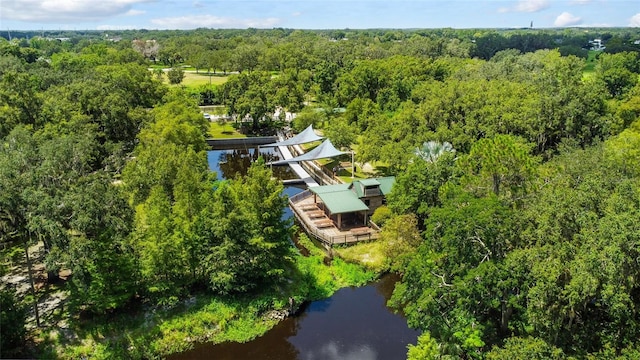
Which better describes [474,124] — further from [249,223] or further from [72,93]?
[72,93]

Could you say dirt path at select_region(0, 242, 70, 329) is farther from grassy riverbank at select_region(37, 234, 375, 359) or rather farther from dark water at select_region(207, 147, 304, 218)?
dark water at select_region(207, 147, 304, 218)

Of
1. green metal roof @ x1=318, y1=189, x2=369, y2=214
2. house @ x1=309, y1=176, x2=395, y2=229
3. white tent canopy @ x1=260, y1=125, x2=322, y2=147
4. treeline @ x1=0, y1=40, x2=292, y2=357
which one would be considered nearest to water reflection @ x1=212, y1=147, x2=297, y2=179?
white tent canopy @ x1=260, y1=125, x2=322, y2=147

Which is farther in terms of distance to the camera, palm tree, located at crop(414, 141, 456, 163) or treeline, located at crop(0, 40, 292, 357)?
palm tree, located at crop(414, 141, 456, 163)

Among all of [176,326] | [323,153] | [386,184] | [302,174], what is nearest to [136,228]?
[176,326]

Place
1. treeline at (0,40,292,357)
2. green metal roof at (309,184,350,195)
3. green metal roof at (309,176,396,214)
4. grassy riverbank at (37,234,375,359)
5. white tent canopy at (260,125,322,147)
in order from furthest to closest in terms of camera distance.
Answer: white tent canopy at (260,125,322,147) → green metal roof at (309,184,350,195) → green metal roof at (309,176,396,214) → grassy riverbank at (37,234,375,359) → treeline at (0,40,292,357)

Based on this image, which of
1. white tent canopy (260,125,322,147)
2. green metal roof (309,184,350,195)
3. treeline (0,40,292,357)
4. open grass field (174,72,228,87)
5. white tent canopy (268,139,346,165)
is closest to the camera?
treeline (0,40,292,357)

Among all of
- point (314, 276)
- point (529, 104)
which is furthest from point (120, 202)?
point (529, 104)

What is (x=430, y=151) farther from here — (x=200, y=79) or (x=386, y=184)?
(x=200, y=79)

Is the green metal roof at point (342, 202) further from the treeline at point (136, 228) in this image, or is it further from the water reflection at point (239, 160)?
the water reflection at point (239, 160)

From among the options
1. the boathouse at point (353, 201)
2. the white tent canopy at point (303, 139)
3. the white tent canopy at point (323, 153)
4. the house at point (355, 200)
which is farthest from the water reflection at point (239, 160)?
the house at point (355, 200)
